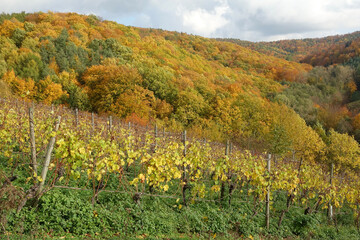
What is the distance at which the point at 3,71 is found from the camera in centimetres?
3384

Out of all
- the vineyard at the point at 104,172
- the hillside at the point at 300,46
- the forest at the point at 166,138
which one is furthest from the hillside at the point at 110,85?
the hillside at the point at 300,46

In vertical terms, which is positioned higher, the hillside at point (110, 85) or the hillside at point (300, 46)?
the hillside at point (300, 46)

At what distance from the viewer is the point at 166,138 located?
13.0 metres

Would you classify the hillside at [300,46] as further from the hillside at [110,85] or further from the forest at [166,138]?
the hillside at [110,85]

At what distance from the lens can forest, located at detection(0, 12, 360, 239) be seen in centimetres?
532

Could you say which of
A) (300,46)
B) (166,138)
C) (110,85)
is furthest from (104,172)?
(300,46)

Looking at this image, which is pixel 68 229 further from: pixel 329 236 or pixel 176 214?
pixel 329 236

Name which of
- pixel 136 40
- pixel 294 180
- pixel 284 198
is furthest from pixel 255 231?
pixel 136 40

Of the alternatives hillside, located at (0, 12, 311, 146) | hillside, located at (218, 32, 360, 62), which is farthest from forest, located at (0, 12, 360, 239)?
hillside, located at (218, 32, 360, 62)

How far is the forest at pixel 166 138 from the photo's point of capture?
210 inches

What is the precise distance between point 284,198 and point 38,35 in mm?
52915

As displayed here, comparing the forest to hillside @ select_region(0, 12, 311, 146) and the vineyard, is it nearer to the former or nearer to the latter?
the vineyard

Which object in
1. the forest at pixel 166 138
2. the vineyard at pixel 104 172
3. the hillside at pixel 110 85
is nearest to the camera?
the vineyard at pixel 104 172

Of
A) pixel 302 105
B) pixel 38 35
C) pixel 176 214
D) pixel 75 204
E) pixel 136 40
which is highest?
pixel 136 40
